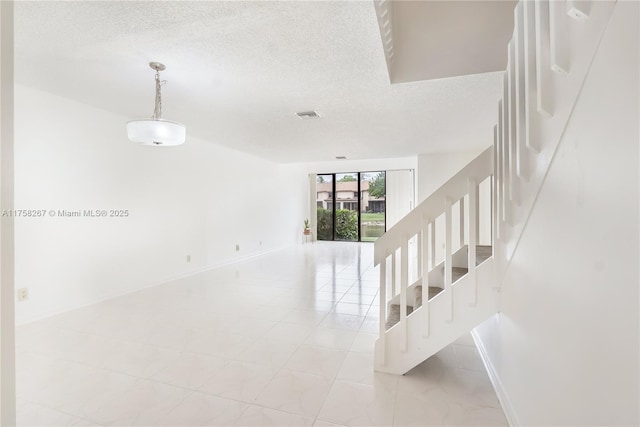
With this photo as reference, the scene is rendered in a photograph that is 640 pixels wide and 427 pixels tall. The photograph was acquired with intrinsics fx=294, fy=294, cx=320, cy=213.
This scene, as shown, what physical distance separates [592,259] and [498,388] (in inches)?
53.5

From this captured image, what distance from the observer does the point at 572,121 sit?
95 centimetres

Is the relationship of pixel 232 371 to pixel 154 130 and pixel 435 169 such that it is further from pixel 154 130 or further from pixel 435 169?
pixel 435 169

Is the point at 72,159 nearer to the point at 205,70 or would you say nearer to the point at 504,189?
the point at 205,70

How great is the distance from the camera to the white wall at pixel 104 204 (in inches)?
118

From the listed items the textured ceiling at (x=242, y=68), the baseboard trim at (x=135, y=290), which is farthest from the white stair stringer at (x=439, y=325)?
the baseboard trim at (x=135, y=290)

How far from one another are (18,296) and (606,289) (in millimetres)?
4300

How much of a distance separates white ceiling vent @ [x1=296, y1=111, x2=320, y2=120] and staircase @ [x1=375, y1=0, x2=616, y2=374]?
2197 millimetres

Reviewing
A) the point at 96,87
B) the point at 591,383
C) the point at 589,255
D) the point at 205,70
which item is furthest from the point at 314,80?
the point at 591,383

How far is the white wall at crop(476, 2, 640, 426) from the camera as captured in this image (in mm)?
675

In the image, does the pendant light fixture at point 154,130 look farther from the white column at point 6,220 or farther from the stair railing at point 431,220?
the white column at point 6,220

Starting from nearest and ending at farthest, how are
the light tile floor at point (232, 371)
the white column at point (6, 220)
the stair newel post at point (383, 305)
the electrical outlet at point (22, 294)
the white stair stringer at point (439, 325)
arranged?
the white column at point (6, 220) → the light tile floor at point (232, 371) → the white stair stringer at point (439, 325) → the stair newel post at point (383, 305) → the electrical outlet at point (22, 294)

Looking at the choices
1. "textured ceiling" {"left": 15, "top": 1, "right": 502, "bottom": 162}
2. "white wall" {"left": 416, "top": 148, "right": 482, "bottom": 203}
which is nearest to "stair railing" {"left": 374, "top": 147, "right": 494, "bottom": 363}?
"textured ceiling" {"left": 15, "top": 1, "right": 502, "bottom": 162}

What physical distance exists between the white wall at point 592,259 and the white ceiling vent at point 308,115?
2864 mm

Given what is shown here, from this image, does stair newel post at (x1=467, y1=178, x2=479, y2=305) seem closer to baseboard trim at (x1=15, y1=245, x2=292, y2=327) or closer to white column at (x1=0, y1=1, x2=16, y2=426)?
white column at (x1=0, y1=1, x2=16, y2=426)
